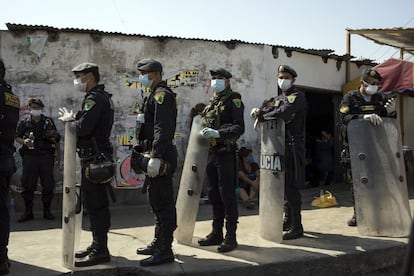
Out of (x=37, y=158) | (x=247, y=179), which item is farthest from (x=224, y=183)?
(x=37, y=158)

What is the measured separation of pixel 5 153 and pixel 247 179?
182 inches

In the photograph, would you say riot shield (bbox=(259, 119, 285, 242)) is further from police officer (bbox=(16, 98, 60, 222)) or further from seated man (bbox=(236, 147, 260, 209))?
police officer (bbox=(16, 98, 60, 222))

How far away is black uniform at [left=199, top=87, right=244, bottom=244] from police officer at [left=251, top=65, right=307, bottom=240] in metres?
0.49

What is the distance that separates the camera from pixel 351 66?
10445 mm

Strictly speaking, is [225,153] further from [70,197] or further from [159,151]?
[70,197]

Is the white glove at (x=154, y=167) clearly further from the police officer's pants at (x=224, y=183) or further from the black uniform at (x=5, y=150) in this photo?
the black uniform at (x=5, y=150)

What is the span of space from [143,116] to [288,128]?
5.89ft

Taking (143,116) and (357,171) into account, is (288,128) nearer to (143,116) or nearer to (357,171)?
(357,171)

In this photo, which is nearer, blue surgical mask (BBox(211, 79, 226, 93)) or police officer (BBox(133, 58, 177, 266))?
police officer (BBox(133, 58, 177, 266))

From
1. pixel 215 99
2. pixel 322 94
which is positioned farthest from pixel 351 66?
pixel 215 99

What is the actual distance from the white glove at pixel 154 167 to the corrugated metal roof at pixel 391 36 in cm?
745

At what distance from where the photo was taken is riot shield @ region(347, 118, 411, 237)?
506cm

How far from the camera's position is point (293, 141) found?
16.2 ft

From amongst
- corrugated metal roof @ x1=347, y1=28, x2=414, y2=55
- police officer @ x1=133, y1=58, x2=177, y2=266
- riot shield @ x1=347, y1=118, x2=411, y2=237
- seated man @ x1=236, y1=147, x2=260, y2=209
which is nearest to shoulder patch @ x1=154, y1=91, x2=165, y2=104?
police officer @ x1=133, y1=58, x2=177, y2=266
